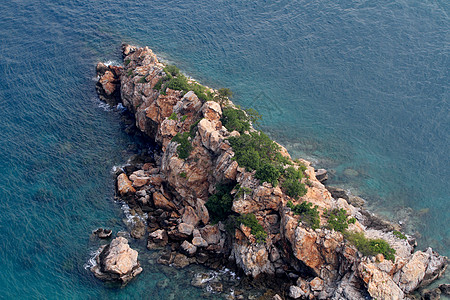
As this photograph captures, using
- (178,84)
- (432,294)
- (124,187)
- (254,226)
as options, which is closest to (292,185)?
(254,226)

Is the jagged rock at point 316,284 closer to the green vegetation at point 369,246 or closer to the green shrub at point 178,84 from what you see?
the green vegetation at point 369,246

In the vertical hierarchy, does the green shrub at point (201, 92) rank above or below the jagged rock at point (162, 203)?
above

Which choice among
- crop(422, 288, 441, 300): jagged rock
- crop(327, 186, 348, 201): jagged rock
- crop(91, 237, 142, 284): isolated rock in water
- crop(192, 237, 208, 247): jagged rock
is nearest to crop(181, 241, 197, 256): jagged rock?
crop(192, 237, 208, 247): jagged rock

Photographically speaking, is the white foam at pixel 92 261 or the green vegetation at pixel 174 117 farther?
the green vegetation at pixel 174 117

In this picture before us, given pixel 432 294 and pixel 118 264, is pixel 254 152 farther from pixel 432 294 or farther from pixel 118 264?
pixel 432 294

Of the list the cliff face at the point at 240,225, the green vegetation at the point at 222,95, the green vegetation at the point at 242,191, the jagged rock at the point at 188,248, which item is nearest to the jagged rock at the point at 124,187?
the cliff face at the point at 240,225

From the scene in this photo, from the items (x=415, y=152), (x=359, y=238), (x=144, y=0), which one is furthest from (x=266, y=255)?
(x=144, y=0)

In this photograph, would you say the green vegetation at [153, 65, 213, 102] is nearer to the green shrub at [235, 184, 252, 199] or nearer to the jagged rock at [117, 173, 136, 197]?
the jagged rock at [117, 173, 136, 197]
